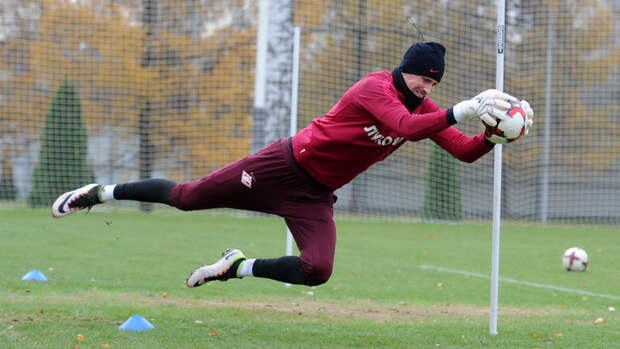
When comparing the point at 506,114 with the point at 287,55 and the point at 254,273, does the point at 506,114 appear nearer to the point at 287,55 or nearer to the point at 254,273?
the point at 254,273

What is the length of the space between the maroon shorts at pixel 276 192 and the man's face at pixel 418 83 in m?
1.05

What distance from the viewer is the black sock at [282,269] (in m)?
5.68

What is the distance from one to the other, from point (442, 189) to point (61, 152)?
1023cm

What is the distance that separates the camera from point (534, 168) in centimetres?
2242

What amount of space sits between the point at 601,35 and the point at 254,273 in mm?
18133

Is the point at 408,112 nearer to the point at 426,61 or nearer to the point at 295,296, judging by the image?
the point at 426,61

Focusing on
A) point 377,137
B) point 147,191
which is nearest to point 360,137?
point 377,137

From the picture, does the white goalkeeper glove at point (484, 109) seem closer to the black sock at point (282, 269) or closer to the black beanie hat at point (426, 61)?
the black beanie hat at point (426, 61)

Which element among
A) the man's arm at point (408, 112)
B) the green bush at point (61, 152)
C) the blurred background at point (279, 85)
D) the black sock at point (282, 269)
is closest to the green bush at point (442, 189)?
the blurred background at point (279, 85)

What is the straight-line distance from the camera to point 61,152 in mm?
19672

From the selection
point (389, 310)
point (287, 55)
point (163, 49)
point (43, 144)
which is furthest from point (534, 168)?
point (389, 310)

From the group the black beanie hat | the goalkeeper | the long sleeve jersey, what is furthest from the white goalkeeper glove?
the black beanie hat

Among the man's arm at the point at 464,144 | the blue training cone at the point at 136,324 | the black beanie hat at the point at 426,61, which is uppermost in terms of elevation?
the black beanie hat at the point at 426,61

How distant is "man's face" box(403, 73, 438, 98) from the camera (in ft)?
17.3
